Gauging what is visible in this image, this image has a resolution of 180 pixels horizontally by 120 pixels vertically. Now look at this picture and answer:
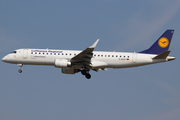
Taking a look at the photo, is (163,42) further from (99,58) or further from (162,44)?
(99,58)

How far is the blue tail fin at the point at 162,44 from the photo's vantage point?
44.3 meters

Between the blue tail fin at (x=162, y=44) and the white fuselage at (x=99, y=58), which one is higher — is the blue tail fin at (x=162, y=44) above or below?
above

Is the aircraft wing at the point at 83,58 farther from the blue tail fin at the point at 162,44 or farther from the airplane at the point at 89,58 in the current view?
the blue tail fin at the point at 162,44

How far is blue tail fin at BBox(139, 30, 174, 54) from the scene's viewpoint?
4428 centimetres

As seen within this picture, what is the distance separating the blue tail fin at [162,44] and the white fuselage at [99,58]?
121cm

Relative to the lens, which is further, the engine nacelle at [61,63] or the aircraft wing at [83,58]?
A: the engine nacelle at [61,63]

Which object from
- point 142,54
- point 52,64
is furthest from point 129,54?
point 52,64

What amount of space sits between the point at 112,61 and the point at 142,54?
485 cm

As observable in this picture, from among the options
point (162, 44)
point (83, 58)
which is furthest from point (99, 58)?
point (162, 44)

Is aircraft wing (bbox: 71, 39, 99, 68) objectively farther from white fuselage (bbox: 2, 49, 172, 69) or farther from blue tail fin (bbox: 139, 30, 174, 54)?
blue tail fin (bbox: 139, 30, 174, 54)

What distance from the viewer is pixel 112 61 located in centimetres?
4247

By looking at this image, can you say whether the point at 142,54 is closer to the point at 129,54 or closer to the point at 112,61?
the point at 129,54

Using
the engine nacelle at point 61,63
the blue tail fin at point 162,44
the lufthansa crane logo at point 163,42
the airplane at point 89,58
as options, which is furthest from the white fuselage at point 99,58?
the lufthansa crane logo at point 163,42

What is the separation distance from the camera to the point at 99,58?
139 feet
